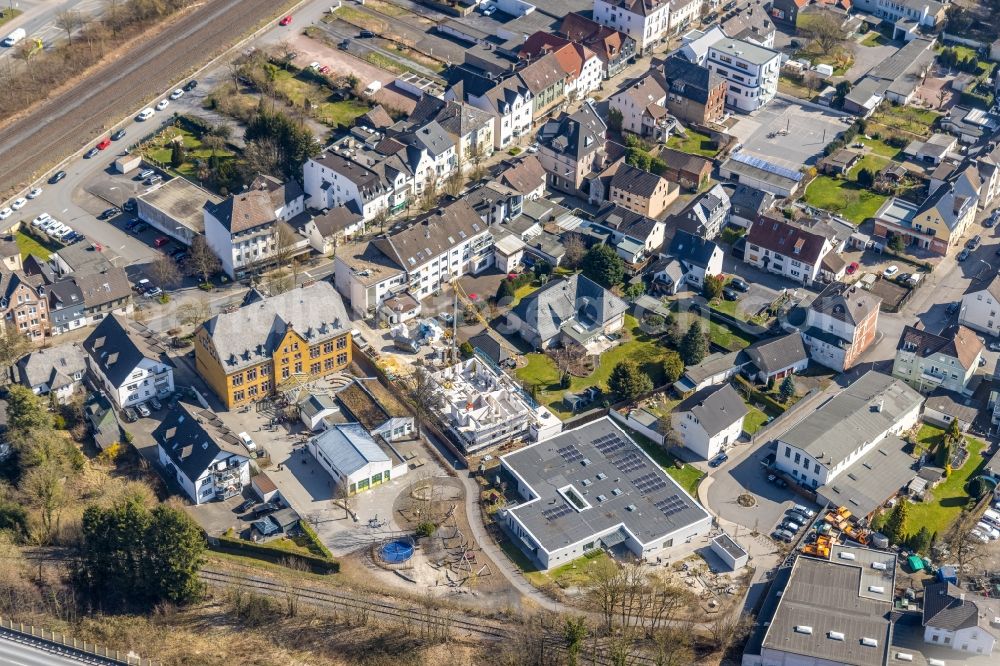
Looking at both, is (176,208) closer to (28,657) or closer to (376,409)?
(376,409)

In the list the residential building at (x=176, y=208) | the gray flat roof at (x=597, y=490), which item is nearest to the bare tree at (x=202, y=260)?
the residential building at (x=176, y=208)

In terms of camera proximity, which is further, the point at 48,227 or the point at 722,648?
the point at 48,227

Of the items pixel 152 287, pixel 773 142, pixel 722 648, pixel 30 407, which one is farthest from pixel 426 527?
pixel 773 142

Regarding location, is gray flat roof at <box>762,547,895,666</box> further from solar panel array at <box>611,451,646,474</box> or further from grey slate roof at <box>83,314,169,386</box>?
grey slate roof at <box>83,314,169,386</box>

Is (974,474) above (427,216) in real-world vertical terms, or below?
below

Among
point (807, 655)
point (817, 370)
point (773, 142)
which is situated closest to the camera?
point (807, 655)

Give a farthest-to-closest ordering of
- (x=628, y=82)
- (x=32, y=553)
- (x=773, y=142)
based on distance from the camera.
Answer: (x=628, y=82) < (x=773, y=142) < (x=32, y=553)

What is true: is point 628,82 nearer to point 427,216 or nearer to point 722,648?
point 427,216

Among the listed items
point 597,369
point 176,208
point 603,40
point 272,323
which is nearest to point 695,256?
point 597,369
